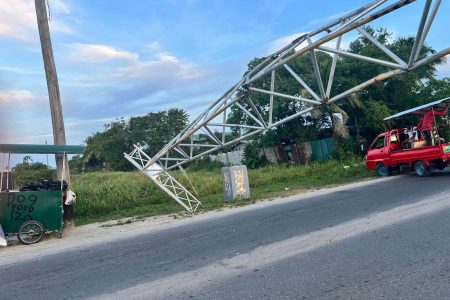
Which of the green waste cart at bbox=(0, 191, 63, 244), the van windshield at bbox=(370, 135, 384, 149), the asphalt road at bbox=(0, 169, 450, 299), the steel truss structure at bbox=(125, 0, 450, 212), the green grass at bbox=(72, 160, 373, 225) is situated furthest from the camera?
the van windshield at bbox=(370, 135, 384, 149)

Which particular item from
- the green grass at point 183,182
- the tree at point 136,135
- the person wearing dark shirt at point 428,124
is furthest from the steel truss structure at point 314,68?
the tree at point 136,135

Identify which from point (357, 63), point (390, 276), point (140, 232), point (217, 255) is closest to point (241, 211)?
point (140, 232)

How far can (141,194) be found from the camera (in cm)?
1669

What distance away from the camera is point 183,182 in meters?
19.0

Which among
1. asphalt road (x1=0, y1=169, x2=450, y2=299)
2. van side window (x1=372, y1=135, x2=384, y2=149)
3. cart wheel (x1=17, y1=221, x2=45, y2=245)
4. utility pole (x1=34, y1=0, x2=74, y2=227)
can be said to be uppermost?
utility pole (x1=34, y1=0, x2=74, y2=227)

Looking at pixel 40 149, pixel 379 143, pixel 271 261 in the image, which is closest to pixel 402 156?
pixel 379 143

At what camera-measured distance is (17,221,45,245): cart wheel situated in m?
9.09

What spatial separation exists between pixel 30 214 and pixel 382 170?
13.8 meters

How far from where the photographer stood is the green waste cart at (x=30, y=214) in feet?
29.6

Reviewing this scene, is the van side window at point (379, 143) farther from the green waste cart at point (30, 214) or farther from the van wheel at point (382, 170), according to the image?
the green waste cart at point (30, 214)

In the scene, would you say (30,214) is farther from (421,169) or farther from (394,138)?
(394,138)

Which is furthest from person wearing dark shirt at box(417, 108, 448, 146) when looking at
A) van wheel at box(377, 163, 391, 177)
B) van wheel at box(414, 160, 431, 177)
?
van wheel at box(377, 163, 391, 177)

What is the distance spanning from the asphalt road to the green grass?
4.82m

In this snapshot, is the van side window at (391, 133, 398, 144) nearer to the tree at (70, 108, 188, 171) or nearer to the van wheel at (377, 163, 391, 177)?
the van wheel at (377, 163, 391, 177)
